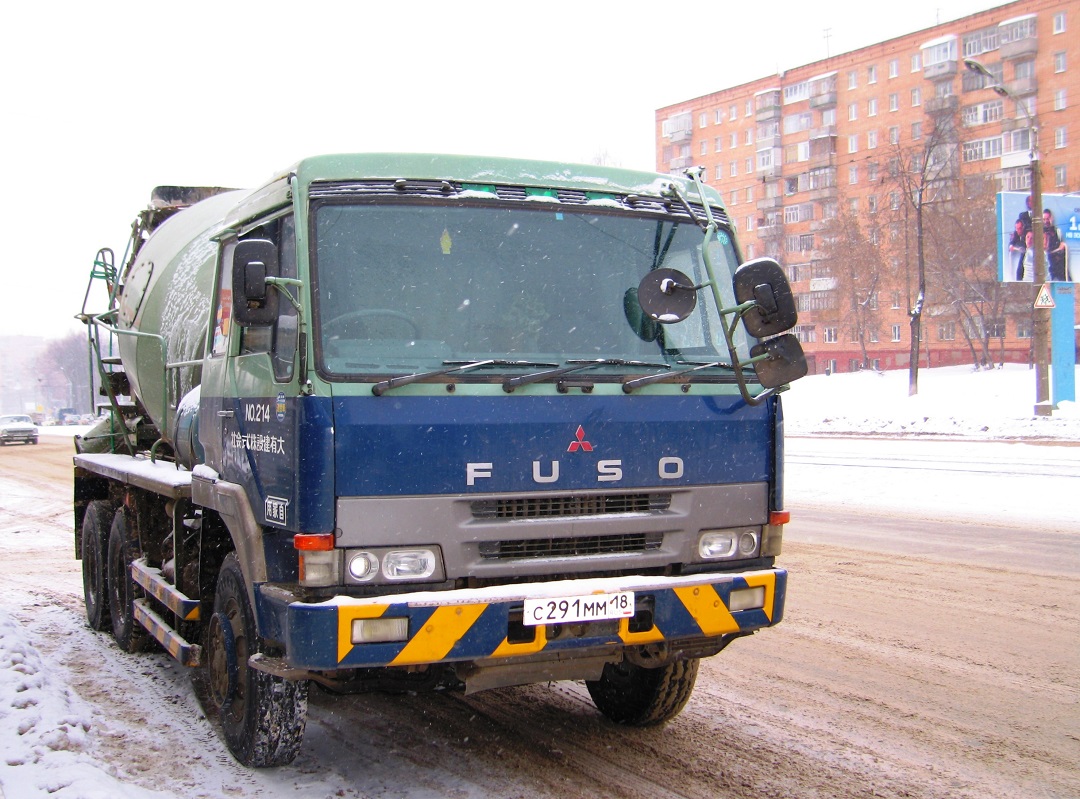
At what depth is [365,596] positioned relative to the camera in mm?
3957

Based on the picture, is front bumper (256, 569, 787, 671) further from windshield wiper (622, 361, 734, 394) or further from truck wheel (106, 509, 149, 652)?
truck wheel (106, 509, 149, 652)

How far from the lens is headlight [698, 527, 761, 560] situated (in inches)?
178

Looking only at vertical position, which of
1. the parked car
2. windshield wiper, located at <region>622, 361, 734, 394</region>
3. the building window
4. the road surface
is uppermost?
the building window

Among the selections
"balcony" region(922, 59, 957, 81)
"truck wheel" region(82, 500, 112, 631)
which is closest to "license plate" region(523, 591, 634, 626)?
"truck wheel" region(82, 500, 112, 631)

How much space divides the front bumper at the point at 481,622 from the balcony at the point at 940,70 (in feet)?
225

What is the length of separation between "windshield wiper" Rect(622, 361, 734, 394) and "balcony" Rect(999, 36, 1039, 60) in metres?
65.7

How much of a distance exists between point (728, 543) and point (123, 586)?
4.53 metres

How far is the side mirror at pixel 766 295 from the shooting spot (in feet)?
14.1

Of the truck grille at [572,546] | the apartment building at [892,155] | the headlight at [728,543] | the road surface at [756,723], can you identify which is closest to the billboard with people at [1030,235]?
the apartment building at [892,155]

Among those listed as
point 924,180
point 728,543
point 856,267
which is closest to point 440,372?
point 728,543

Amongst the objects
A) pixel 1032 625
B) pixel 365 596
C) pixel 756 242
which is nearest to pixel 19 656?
pixel 365 596

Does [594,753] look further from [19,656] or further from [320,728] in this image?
[19,656]

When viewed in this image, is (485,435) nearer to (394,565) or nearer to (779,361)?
(394,565)

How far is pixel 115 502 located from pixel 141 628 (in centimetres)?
113
